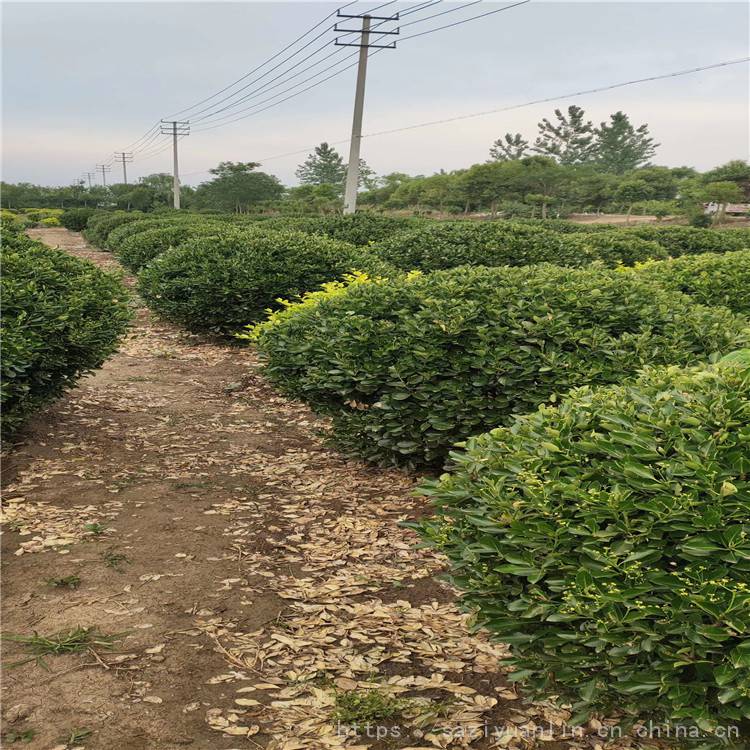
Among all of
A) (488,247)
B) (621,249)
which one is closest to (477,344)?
(488,247)

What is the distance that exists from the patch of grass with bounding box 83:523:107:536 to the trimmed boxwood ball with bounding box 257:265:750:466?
1.48 metres

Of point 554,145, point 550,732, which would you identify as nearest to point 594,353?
point 550,732

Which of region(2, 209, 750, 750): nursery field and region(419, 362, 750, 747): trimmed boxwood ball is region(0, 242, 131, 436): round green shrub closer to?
region(2, 209, 750, 750): nursery field

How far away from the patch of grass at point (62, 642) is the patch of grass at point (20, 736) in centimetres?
39

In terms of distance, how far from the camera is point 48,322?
476cm

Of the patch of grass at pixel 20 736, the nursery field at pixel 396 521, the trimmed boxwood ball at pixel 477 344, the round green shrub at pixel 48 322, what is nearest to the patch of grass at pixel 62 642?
the nursery field at pixel 396 521

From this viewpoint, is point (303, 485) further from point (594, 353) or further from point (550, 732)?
point (550, 732)

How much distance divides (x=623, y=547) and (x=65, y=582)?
2.67m

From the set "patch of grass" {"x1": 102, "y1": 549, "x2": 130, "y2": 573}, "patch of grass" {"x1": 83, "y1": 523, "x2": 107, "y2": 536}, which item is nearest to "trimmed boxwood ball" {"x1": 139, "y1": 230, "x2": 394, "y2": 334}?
"patch of grass" {"x1": 83, "y1": 523, "x2": 107, "y2": 536}

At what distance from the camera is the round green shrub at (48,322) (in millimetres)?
4574

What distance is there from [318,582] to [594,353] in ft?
6.68

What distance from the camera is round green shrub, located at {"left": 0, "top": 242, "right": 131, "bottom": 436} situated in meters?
4.57

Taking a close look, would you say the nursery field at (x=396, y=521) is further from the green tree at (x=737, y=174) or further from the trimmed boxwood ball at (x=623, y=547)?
the green tree at (x=737, y=174)

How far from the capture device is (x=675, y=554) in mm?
2004
